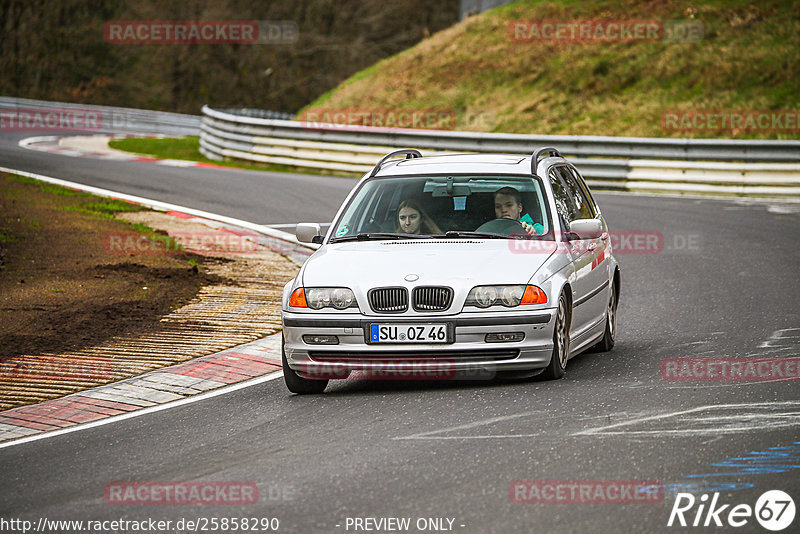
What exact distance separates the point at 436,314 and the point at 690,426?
187 centimetres

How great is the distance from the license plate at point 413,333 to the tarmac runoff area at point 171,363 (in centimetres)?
159

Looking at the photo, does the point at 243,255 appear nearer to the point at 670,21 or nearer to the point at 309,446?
the point at 309,446

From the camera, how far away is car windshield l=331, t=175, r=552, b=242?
891 centimetres

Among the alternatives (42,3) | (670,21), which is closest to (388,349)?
(670,21)

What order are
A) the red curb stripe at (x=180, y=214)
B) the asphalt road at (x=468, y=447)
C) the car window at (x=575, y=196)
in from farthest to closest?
the red curb stripe at (x=180, y=214) → the car window at (x=575, y=196) → the asphalt road at (x=468, y=447)

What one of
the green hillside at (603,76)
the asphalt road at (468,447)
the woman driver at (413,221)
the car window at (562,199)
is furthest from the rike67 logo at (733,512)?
the green hillside at (603,76)

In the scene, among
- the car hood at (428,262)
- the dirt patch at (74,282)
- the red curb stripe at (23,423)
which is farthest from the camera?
the dirt patch at (74,282)

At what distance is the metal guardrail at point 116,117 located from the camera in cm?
4244

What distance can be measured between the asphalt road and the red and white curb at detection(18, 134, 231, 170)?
19223 mm

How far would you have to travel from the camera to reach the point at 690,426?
22.3 ft

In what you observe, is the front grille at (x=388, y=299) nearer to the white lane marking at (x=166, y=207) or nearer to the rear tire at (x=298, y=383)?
the rear tire at (x=298, y=383)

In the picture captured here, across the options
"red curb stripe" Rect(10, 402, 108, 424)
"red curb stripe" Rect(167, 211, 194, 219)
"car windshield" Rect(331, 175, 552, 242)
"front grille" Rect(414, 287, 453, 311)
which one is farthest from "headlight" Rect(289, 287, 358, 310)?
"red curb stripe" Rect(167, 211, 194, 219)

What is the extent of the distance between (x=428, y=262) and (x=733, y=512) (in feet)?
11.0

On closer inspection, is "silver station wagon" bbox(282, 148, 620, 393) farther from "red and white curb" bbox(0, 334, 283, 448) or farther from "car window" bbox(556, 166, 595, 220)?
"red and white curb" bbox(0, 334, 283, 448)
